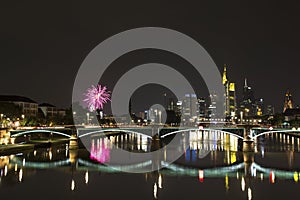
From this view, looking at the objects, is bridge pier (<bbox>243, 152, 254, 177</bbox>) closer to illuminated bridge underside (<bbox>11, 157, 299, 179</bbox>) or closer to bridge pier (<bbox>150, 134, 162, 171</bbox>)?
illuminated bridge underside (<bbox>11, 157, 299, 179</bbox>)

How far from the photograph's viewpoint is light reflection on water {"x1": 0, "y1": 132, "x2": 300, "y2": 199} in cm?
2478

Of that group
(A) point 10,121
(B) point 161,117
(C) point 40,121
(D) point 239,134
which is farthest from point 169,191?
(B) point 161,117

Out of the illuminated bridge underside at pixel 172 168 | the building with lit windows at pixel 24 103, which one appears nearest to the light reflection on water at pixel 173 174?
the illuminated bridge underside at pixel 172 168

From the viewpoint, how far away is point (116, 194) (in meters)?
23.9

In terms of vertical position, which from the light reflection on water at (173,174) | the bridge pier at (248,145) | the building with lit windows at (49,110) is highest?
the building with lit windows at (49,110)

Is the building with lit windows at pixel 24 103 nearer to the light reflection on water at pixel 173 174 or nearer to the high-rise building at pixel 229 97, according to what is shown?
the light reflection on water at pixel 173 174

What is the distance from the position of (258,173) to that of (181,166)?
292 inches

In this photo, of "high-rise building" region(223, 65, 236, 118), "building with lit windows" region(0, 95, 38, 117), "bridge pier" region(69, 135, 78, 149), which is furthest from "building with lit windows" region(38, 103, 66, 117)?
"high-rise building" region(223, 65, 236, 118)

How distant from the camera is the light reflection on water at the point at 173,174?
81.3 ft

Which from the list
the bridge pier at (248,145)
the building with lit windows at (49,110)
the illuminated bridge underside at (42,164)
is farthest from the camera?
the building with lit windows at (49,110)

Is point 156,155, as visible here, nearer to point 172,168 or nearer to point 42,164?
point 172,168

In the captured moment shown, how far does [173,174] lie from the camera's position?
3092 centimetres

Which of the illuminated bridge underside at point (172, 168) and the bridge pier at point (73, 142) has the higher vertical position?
the bridge pier at point (73, 142)

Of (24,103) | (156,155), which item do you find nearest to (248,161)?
(156,155)
